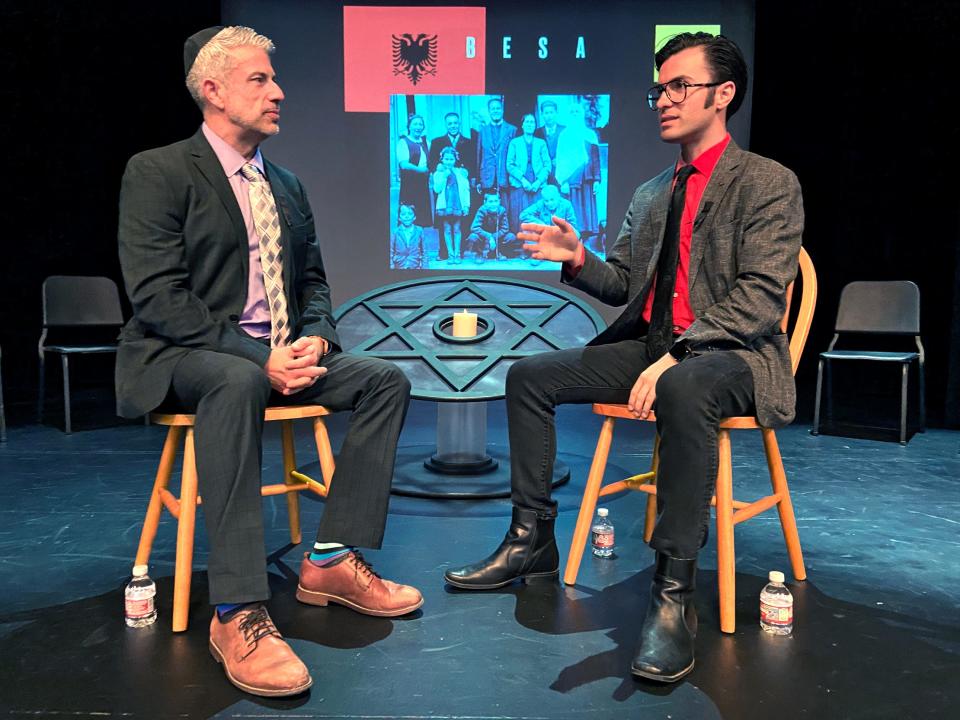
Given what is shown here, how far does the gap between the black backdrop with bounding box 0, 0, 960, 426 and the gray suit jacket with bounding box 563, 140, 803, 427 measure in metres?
3.73

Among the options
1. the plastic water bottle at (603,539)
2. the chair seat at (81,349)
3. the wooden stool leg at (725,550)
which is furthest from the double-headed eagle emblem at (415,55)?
the wooden stool leg at (725,550)

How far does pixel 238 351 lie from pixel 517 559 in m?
0.97

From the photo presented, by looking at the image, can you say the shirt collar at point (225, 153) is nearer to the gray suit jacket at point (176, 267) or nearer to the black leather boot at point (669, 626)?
the gray suit jacket at point (176, 267)

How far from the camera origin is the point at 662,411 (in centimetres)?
203

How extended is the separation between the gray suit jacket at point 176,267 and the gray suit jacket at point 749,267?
1.01m

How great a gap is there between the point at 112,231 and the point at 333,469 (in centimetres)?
474

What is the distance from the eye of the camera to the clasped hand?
2.14 metres

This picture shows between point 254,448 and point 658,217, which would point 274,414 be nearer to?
point 254,448

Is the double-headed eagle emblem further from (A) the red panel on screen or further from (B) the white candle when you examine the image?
(B) the white candle

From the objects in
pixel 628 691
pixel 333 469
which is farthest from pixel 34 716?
pixel 628 691

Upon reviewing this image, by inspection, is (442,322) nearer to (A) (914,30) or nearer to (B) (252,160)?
(B) (252,160)

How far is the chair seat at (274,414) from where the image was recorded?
211 cm

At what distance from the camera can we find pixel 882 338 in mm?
6051

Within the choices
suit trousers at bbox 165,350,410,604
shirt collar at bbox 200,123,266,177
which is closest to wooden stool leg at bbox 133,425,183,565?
suit trousers at bbox 165,350,410,604
